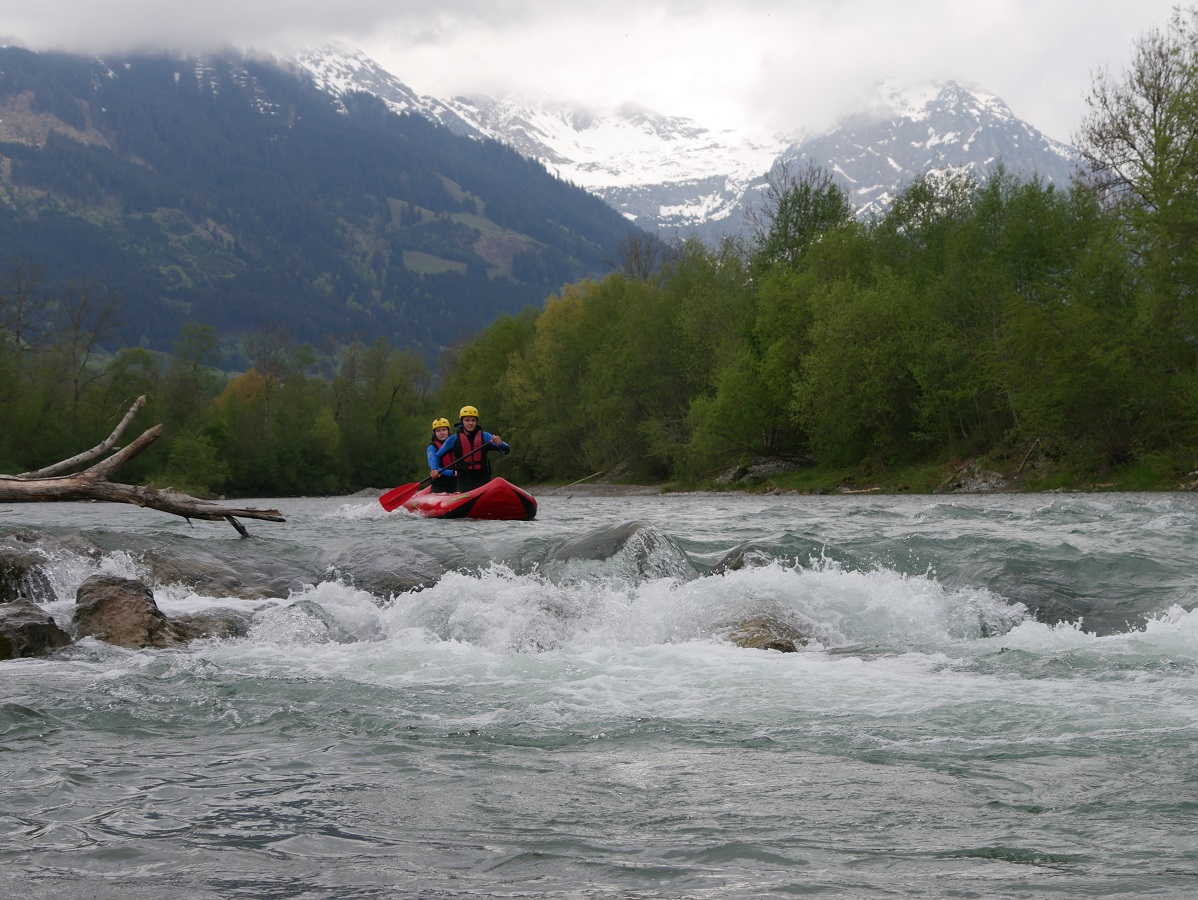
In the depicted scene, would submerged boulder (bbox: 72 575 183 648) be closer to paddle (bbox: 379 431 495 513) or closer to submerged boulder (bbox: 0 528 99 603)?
submerged boulder (bbox: 0 528 99 603)

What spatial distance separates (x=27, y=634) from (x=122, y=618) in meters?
0.79

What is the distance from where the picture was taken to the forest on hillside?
99.0 ft

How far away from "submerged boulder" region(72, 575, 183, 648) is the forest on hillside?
25.1m

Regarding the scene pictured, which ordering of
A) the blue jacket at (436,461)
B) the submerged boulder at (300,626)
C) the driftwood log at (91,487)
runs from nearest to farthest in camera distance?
the submerged boulder at (300,626) → the driftwood log at (91,487) → the blue jacket at (436,461)

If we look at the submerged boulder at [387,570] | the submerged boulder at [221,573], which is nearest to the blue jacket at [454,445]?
the submerged boulder at [387,570]

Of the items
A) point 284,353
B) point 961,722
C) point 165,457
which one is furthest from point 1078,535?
point 284,353

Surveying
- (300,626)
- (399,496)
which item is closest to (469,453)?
(399,496)

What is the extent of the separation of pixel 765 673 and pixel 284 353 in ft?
259

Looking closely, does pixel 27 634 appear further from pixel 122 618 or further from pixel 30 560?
pixel 30 560

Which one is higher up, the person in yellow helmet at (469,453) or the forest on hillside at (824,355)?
the forest on hillside at (824,355)

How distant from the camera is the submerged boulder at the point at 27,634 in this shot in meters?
8.64

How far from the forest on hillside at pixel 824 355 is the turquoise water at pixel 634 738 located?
19.7 meters

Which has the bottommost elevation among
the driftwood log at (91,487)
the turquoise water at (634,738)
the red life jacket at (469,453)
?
the turquoise water at (634,738)

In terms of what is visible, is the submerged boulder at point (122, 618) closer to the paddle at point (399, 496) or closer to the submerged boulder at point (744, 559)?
the submerged boulder at point (744, 559)
